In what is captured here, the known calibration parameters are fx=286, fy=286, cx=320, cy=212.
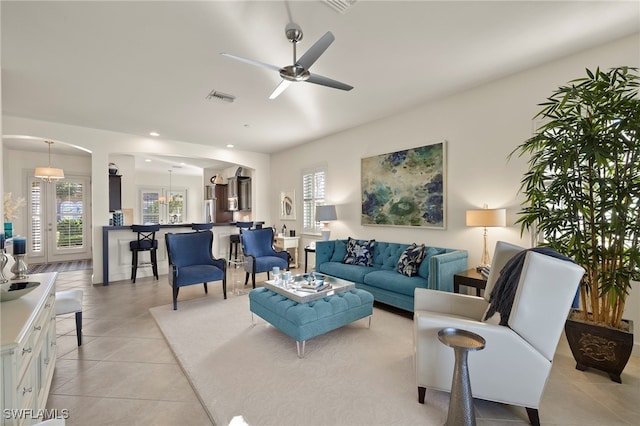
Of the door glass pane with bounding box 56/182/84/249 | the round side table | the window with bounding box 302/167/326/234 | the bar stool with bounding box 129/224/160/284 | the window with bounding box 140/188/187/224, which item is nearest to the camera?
the round side table

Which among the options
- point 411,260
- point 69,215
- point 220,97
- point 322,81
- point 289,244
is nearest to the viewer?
point 322,81

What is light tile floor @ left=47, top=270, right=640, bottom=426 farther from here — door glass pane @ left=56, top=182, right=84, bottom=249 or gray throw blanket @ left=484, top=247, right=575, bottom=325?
door glass pane @ left=56, top=182, right=84, bottom=249

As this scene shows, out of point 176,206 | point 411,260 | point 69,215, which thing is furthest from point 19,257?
point 176,206

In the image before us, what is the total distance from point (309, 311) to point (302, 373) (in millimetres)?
520

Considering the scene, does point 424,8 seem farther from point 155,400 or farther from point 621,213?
point 155,400

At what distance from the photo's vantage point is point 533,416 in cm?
179

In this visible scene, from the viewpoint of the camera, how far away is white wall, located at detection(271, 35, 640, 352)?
119 inches

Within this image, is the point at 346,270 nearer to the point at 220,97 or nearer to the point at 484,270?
the point at 484,270

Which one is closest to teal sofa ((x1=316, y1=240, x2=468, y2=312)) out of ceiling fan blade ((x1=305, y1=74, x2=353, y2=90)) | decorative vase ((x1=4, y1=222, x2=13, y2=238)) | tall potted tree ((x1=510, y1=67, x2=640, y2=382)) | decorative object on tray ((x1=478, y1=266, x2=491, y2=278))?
decorative object on tray ((x1=478, y1=266, x2=491, y2=278))

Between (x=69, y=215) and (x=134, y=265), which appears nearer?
(x=134, y=265)

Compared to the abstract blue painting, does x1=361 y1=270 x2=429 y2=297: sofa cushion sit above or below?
below

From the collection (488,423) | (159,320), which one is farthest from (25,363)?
(488,423)

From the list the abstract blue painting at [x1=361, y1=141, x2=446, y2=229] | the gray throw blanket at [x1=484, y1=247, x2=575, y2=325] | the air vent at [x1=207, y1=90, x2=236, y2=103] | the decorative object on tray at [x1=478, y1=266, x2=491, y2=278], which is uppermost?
the air vent at [x1=207, y1=90, x2=236, y2=103]

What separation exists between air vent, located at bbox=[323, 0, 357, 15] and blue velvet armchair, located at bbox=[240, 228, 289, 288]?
377 cm
